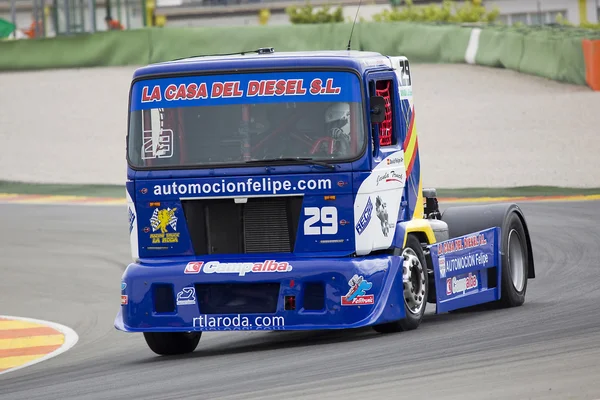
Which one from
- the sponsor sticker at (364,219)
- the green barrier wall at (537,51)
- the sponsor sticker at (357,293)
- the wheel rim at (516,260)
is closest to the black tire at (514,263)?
the wheel rim at (516,260)

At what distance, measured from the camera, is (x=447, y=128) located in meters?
30.9

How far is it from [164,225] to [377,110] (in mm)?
1851

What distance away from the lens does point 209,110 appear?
10.0 meters

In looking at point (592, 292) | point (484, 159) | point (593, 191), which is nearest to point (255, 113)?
point (592, 292)

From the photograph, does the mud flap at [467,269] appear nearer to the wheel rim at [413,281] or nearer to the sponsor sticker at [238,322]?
the wheel rim at [413,281]

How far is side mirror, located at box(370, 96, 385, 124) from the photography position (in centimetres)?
980

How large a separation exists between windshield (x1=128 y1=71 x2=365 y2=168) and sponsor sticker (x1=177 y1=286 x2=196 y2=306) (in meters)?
0.96

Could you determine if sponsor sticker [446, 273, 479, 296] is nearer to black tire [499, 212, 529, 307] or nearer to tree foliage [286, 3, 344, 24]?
black tire [499, 212, 529, 307]

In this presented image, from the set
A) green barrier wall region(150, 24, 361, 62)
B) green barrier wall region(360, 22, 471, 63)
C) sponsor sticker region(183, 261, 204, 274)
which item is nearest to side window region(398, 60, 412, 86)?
sponsor sticker region(183, 261, 204, 274)

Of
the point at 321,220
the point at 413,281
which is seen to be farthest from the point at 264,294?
the point at 413,281

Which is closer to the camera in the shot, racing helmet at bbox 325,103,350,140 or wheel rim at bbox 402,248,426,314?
racing helmet at bbox 325,103,350,140

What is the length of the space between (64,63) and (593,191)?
24670 mm

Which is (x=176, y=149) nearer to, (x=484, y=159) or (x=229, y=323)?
(x=229, y=323)

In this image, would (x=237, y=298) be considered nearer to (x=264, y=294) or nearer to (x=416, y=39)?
(x=264, y=294)
